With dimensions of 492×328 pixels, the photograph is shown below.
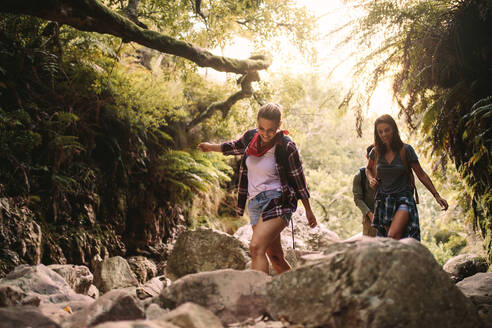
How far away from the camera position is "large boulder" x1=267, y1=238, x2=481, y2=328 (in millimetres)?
1978

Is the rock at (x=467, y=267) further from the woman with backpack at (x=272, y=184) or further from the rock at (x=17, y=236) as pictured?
the rock at (x=17, y=236)

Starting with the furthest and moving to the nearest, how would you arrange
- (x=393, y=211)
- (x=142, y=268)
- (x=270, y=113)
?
(x=142, y=268), (x=393, y=211), (x=270, y=113)

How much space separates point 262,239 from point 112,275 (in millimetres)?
3208

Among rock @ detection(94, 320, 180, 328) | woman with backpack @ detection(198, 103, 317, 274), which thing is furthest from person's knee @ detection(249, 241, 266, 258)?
rock @ detection(94, 320, 180, 328)

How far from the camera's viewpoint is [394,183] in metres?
4.16

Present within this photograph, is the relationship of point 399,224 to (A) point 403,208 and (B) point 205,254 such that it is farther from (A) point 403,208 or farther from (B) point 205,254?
(B) point 205,254

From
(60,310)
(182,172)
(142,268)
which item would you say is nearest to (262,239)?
(60,310)

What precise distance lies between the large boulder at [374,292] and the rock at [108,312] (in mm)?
898

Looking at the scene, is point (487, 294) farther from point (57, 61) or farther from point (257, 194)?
point (57, 61)

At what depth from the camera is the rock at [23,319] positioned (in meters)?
2.18

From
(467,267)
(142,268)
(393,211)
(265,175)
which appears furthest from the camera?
(467,267)

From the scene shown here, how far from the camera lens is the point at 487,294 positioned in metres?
3.43

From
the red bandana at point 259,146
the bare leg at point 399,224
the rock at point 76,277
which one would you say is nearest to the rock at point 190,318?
the red bandana at point 259,146

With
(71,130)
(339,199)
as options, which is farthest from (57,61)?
(339,199)
